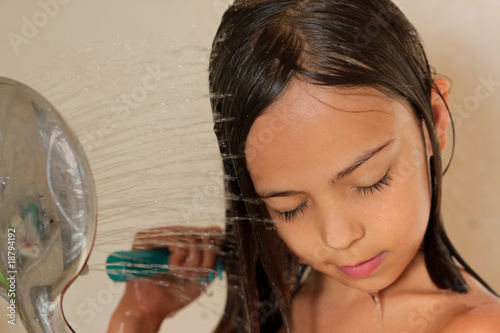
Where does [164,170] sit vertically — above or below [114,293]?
above

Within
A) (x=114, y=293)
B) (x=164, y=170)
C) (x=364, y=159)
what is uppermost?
(x=364, y=159)

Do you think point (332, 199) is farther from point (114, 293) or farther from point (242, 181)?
point (114, 293)

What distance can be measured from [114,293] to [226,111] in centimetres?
29

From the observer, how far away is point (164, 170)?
63 centimetres

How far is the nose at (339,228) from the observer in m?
0.44

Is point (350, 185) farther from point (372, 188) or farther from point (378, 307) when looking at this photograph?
point (378, 307)

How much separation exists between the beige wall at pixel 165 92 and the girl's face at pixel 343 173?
0.45ft

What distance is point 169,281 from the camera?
2.24 feet

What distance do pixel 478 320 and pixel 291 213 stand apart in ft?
0.55

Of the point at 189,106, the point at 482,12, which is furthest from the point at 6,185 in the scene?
the point at 482,12

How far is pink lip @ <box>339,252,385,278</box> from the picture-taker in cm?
48

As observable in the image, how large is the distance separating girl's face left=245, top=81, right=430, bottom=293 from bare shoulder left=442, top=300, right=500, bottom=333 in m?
0.07

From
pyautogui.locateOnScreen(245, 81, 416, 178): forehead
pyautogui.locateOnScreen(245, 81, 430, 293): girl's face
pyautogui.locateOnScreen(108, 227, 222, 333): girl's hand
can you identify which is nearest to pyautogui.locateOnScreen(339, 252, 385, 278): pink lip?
pyautogui.locateOnScreen(245, 81, 430, 293): girl's face

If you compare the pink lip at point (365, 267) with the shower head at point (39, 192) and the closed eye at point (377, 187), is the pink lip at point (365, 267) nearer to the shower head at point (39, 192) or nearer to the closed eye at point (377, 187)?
the closed eye at point (377, 187)
